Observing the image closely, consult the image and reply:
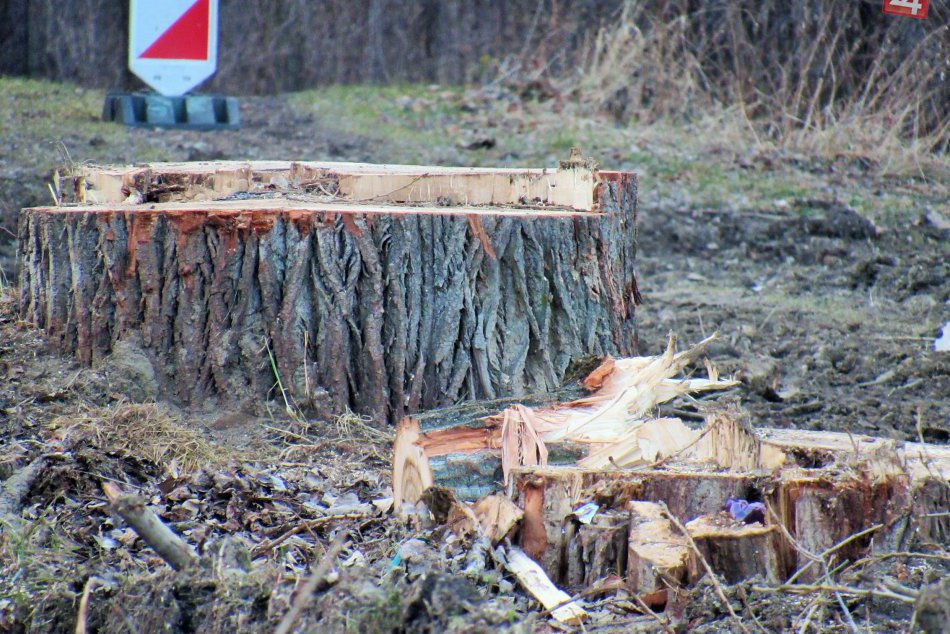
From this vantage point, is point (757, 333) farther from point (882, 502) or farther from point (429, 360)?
point (882, 502)

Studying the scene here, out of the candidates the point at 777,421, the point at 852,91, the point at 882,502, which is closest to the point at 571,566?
the point at 882,502

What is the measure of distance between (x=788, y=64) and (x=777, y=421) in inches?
233

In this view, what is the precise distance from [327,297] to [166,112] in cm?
520

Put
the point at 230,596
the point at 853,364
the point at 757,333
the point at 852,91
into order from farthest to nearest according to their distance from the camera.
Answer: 1. the point at 852,91
2. the point at 757,333
3. the point at 853,364
4. the point at 230,596

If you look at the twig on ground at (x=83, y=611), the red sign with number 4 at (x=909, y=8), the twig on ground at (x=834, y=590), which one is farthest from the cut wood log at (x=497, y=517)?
the red sign with number 4 at (x=909, y=8)

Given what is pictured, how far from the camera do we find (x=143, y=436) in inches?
111

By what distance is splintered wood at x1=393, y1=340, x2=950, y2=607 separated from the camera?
1.98 metres

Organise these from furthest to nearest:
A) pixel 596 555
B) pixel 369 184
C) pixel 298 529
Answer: pixel 369 184
pixel 298 529
pixel 596 555

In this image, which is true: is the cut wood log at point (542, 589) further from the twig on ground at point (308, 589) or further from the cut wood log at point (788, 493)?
the twig on ground at point (308, 589)

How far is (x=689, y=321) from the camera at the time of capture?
5.30 meters

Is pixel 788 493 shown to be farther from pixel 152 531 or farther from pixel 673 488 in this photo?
pixel 152 531

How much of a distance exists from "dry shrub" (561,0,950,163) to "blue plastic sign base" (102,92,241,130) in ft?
10.9

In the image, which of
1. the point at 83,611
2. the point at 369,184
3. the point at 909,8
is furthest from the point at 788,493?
the point at 909,8

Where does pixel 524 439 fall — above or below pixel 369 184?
below
